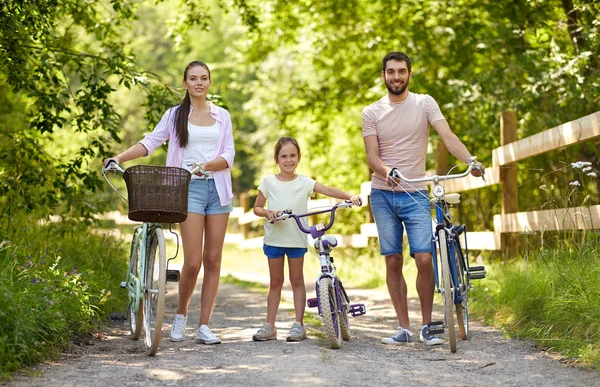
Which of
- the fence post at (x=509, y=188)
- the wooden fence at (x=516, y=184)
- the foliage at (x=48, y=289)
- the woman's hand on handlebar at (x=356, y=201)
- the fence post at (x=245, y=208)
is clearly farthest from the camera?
the fence post at (x=245, y=208)

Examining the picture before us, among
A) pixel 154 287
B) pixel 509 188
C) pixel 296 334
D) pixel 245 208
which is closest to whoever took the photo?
pixel 154 287

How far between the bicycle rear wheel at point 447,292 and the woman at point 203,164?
1.51 m

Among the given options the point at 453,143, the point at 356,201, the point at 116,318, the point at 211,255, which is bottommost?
the point at 116,318

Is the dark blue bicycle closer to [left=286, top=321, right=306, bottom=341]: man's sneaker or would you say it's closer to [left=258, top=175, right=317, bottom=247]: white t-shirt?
[left=258, top=175, right=317, bottom=247]: white t-shirt

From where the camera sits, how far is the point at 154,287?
19.6ft

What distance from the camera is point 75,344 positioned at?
19.7ft

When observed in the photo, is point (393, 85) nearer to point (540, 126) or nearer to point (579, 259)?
point (579, 259)

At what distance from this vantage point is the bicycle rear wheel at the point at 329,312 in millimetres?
5746

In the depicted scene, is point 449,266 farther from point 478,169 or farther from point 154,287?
point 154,287

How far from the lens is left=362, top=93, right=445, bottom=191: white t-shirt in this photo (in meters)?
6.31

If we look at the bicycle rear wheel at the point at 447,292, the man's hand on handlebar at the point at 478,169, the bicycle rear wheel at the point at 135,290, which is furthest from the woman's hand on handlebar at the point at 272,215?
the man's hand on handlebar at the point at 478,169

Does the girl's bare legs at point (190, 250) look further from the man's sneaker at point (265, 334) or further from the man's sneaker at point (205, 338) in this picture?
the man's sneaker at point (265, 334)

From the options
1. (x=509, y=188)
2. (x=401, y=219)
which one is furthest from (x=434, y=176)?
(x=509, y=188)

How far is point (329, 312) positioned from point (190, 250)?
3.79ft
